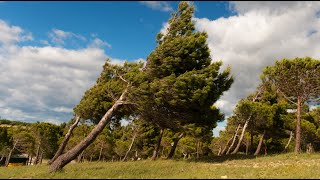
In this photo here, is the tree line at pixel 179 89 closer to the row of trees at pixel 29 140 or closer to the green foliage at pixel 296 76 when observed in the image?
the green foliage at pixel 296 76

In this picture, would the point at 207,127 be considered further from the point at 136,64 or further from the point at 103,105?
the point at 103,105

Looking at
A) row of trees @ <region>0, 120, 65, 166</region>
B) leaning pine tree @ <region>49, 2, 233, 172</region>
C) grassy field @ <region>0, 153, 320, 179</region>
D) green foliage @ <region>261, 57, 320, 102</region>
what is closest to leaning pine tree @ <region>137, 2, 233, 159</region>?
leaning pine tree @ <region>49, 2, 233, 172</region>

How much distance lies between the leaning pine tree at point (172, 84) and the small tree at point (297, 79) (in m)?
9.82

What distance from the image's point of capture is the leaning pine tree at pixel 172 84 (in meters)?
21.3

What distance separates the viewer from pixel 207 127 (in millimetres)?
26109

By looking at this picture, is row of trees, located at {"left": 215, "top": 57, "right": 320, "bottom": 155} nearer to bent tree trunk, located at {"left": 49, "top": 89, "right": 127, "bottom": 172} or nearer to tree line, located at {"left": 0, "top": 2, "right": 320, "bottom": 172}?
tree line, located at {"left": 0, "top": 2, "right": 320, "bottom": 172}

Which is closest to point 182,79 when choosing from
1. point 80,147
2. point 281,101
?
point 80,147

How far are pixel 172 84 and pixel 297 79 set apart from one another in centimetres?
1674

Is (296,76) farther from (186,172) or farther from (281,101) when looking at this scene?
(186,172)

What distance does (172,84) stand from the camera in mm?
21250

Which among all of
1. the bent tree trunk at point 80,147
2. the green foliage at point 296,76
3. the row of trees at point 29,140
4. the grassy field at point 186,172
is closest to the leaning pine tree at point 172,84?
the bent tree trunk at point 80,147

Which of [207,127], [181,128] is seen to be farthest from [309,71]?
[181,128]

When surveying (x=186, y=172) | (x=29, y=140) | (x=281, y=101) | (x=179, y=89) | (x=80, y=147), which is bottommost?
(x=186, y=172)

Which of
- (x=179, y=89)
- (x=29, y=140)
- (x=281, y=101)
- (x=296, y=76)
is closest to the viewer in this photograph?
(x=179, y=89)
